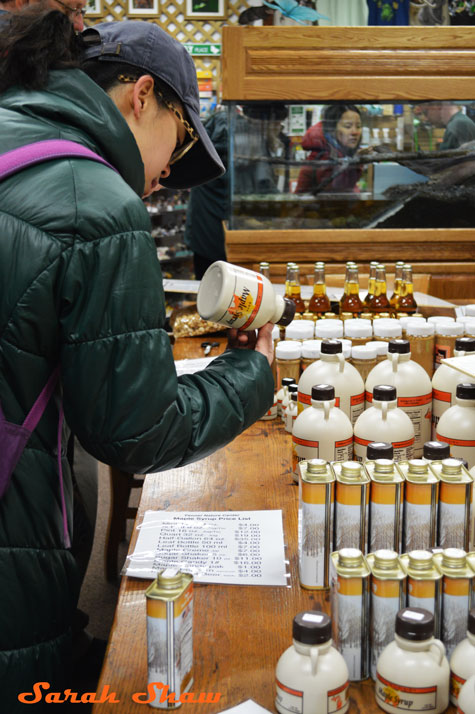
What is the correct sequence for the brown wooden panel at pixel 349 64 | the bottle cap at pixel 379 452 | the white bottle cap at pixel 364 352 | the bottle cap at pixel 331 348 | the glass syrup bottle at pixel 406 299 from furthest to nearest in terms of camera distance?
1. the brown wooden panel at pixel 349 64
2. the glass syrup bottle at pixel 406 299
3. the white bottle cap at pixel 364 352
4. the bottle cap at pixel 331 348
5. the bottle cap at pixel 379 452

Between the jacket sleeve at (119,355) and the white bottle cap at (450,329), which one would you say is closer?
the jacket sleeve at (119,355)

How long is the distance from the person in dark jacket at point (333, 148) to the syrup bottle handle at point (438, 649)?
2.89 m

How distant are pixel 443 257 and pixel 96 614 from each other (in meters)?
2.15

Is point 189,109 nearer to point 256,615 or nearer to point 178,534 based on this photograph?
point 178,534

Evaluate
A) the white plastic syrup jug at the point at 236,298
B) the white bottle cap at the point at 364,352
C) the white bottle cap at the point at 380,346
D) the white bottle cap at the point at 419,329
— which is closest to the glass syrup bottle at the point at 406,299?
the white bottle cap at the point at 419,329

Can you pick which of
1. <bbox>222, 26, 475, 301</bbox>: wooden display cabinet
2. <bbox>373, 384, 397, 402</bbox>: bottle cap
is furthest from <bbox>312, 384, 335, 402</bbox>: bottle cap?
<bbox>222, 26, 475, 301</bbox>: wooden display cabinet

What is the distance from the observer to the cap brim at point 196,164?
1455 millimetres

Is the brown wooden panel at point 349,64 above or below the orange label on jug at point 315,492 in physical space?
above

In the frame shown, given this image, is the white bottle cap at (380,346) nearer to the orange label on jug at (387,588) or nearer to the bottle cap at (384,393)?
the bottle cap at (384,393)

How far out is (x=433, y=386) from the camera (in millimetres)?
1661

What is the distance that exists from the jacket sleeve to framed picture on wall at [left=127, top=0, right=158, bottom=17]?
24.7 ft

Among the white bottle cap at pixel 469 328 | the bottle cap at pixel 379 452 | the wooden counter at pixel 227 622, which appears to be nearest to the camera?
the wooden counter at pixel 227 622

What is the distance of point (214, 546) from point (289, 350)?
770 mm

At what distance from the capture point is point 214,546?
133 centimetres
